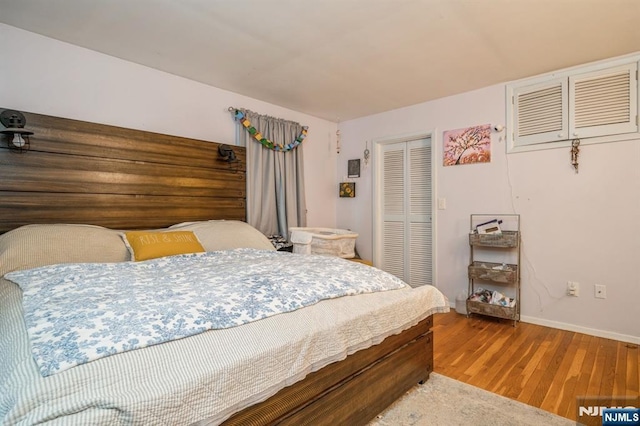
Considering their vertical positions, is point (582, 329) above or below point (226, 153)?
below

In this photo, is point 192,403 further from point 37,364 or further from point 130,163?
point 130,163

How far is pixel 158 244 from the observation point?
224 cm

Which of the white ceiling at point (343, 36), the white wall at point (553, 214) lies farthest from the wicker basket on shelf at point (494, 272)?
the white ceiling at point (343, 36)

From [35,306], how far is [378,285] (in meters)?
1.43

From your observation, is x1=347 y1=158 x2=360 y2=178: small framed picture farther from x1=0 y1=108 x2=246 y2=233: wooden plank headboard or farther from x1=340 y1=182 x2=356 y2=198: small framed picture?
x1=0 y1=108 x2=246 y2=233: wooden plank headboard

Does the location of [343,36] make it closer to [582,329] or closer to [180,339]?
[180,339]

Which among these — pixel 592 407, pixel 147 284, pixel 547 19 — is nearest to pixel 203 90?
pixel 147 284

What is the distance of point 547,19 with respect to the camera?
2078 mm

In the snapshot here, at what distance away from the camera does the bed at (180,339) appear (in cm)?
80

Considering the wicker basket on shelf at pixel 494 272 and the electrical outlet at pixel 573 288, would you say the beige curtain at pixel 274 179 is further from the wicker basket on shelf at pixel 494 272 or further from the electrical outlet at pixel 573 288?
the electrical outlet at pixel 573 288

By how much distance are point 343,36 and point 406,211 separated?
229cm

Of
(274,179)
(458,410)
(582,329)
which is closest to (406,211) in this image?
(274,179)

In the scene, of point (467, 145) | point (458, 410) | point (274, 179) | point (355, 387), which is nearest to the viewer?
point (355, 387)

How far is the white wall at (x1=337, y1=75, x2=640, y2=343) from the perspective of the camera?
8.64 feet
